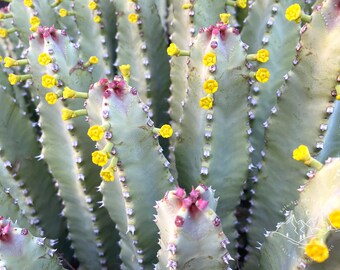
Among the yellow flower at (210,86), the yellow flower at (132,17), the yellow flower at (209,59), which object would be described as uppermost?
the yellow flower at (132,17)

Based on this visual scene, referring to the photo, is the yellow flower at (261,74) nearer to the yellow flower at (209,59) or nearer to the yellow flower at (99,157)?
the yellow flower at (209,59)

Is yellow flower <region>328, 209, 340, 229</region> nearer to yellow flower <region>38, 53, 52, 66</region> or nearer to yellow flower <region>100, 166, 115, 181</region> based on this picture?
yellow flower <region>100, 166, 115, 181</region>

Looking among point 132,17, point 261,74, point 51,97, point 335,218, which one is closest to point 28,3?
point 132,17

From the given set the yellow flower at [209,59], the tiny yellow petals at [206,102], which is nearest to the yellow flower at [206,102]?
the tiny yellow petals at [206,102]

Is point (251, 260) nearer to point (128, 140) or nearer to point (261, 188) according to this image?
point (261, 188)

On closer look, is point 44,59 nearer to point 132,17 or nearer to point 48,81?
point 48,81

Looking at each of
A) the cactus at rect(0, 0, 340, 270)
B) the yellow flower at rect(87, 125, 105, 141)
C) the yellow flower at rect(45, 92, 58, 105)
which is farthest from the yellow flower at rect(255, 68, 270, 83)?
the yellow flower at rect(45, 92, 58, 105)
